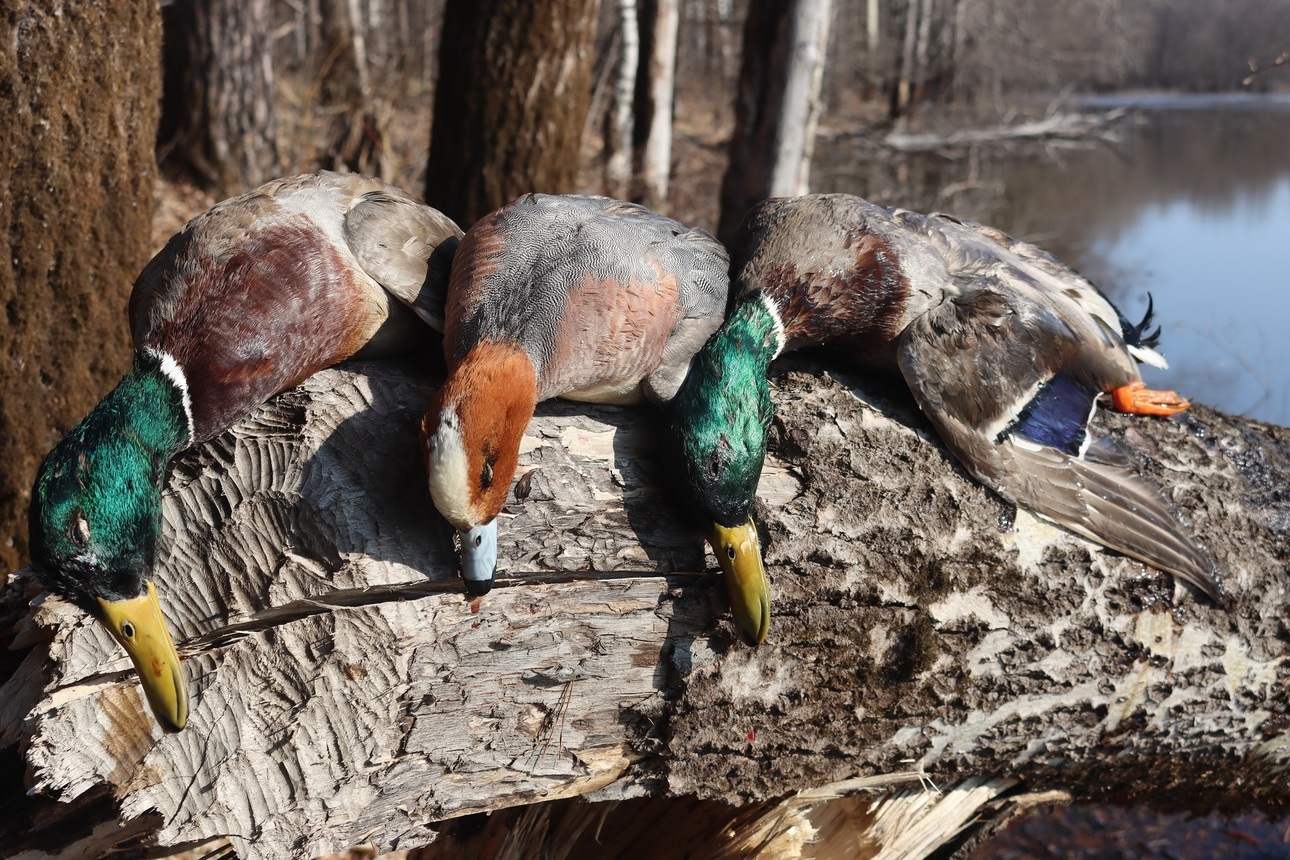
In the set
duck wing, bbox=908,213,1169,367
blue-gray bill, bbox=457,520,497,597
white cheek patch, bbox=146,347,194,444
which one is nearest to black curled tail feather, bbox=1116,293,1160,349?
duck wing, bbox=908,213,1169,367

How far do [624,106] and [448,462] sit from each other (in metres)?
9.19

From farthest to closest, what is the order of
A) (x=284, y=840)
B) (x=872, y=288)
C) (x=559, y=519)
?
1. (x=872, y=288)
2. (x=559, y=519)
3. (x=284, y=840)

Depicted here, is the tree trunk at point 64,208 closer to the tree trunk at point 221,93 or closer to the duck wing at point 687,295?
the duck wing at point 687,295

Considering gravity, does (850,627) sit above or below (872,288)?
below

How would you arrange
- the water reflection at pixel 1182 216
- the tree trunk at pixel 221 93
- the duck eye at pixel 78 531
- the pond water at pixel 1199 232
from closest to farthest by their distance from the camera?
the duck eye at pixel 78 531
the tree trunk at pixel 221 93
the pond water at pixel 1199 232
the water reflection at pixel 1182 216

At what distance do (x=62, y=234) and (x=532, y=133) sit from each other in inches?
91.9

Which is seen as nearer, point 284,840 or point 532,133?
point 284,840

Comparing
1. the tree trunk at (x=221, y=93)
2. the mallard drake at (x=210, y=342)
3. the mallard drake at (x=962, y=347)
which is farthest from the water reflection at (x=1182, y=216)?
the mallard drake at (x=210, y=342)

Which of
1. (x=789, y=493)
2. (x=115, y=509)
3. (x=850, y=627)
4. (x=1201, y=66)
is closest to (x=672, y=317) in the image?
(x=789, y=493)

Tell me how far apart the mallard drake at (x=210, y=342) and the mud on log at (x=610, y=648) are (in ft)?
0.39

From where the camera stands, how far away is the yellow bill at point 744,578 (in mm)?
2105

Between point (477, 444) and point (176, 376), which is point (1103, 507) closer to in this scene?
point (477, 444)

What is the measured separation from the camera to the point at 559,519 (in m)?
2.18

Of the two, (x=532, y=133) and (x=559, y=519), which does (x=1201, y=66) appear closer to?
(x=532, y=133)
